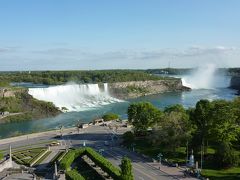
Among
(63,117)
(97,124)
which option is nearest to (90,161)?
(97,124)

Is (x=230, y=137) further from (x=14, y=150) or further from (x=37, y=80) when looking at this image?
(x=37, y=80)

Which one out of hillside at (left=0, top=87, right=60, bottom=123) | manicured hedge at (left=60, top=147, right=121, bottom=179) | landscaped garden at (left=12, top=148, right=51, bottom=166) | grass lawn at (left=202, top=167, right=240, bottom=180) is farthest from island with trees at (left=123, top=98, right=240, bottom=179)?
hillside at (left=0, top=87, right=60, bottom=123)

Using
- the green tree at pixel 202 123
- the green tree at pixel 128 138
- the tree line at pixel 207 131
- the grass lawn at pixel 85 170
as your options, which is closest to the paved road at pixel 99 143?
the green tree at pixel 128 138

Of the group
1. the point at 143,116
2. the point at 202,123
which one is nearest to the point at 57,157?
the point at 143,116

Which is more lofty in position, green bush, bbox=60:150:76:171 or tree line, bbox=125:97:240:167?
tree line, bbox=125:97:240:167

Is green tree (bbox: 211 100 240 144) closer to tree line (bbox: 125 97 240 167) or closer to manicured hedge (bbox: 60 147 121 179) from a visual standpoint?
tree line (bbox: 125 97 240 167)

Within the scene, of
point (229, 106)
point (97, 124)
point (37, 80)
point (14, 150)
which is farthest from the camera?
point (37, 80)
